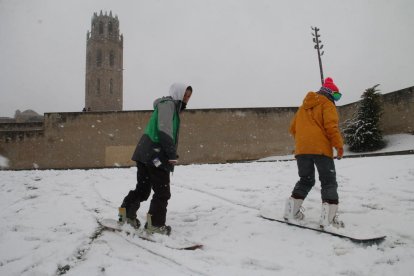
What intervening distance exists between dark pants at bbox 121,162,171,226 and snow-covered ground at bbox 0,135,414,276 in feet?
0.94

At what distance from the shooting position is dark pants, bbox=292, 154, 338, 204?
369cm

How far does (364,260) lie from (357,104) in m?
17.9

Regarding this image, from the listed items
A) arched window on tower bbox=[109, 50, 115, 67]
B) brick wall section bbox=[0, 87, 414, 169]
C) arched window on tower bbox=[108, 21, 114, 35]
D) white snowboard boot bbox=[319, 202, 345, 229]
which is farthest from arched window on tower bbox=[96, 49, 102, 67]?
white snowboard boot bbox=[319, 202, 345, 229]

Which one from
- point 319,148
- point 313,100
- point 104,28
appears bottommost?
point 319,148

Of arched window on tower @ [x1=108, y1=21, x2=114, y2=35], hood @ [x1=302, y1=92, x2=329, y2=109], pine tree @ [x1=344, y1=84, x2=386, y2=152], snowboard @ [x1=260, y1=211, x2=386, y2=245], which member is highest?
arched window on tower @ [x1=108, y1=21, x2=114, y2=35]

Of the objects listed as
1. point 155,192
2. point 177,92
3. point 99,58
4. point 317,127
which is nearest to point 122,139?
point 177,92

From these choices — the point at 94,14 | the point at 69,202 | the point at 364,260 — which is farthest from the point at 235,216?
the point at 94,14

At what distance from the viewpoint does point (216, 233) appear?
376 centimetres

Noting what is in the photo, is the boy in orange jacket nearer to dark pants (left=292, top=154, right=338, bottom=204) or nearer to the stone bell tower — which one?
dark pants (left=292, top=154, right=338, bottom=204)

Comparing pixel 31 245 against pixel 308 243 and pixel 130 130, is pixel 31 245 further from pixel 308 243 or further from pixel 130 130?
pixel 130 130

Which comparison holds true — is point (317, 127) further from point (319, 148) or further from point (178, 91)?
point (178, 91)

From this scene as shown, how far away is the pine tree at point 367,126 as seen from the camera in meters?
17.0

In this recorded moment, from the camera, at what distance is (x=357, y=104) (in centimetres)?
A: 1895

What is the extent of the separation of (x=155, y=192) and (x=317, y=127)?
6.61 feet
